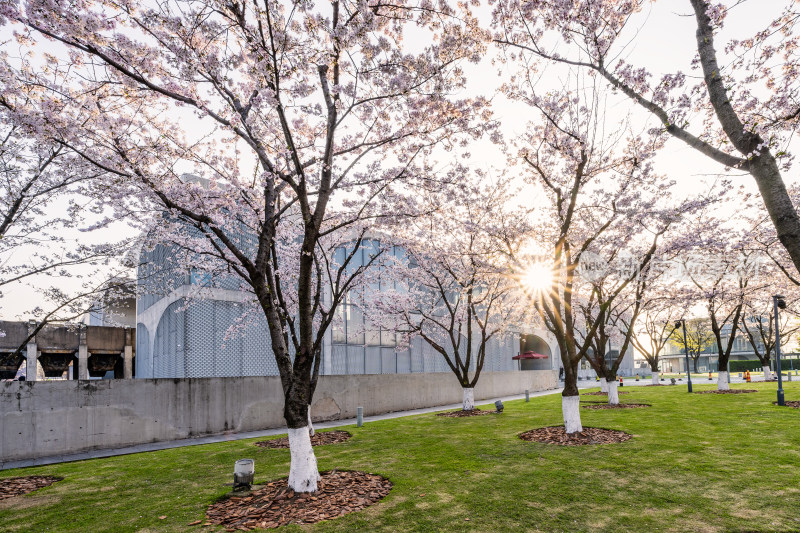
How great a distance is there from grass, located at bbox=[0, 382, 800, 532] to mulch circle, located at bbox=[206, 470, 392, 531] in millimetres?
268

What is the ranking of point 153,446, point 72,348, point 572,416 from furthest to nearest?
1. point 72,348
2. point 153,446
3. point 572,416

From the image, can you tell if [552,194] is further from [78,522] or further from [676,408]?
[78,522]

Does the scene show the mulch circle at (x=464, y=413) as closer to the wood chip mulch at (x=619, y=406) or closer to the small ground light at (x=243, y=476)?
the wood chip mulch at (x=619, y=406)

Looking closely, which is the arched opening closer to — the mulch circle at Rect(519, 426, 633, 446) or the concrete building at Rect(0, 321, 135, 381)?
the concrete building at Rect(0, 321, 135, 381)

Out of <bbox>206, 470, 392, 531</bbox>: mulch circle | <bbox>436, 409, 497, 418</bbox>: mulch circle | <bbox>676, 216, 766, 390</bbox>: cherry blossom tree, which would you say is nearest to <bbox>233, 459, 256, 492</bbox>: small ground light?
<bbox>206, 470, 392, 531</bbox>: mulch circle

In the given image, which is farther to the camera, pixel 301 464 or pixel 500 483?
pixel 500 483

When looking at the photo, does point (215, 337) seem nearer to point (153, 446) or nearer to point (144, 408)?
point (144, 408)

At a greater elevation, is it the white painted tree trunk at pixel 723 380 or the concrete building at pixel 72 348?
the concrete building at pixel 72 348

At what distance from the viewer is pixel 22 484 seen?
8867 mm

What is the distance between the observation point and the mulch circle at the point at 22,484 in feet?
27.2

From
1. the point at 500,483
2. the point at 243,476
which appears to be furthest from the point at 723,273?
the point at 243,476

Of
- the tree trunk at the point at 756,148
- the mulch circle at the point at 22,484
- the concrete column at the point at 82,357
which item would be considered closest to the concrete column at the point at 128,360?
the concrete column at the point at 82,357

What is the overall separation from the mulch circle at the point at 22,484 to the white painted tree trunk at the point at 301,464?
5.28 m

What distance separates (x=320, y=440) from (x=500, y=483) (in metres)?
6.68
